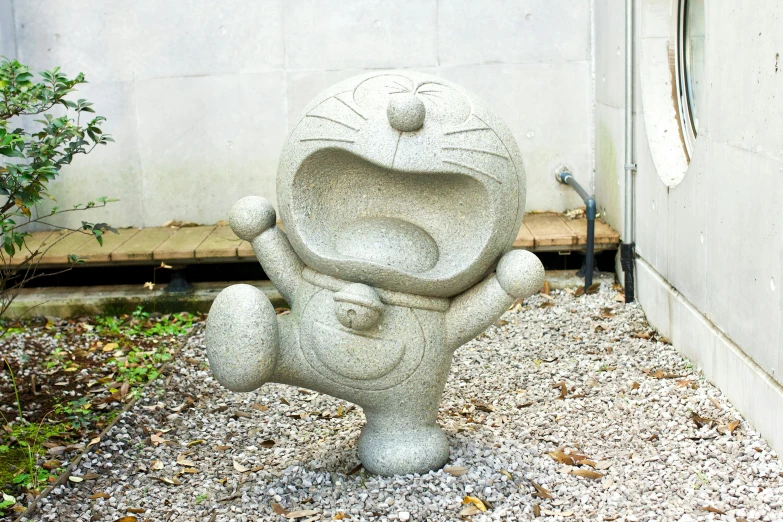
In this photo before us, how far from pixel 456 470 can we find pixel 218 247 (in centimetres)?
300

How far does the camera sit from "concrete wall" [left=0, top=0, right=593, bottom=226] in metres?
6.36

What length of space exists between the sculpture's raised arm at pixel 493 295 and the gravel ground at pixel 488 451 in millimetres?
582

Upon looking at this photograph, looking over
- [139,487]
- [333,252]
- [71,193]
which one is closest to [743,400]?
[333,252]

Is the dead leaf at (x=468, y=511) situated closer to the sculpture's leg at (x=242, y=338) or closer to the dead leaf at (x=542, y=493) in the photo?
the dead leaf at (x=542, y=493)

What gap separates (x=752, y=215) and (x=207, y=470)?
2.53 meters

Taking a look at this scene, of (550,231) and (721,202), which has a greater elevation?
(721,202)

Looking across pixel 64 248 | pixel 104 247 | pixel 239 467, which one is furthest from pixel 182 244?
pixel 239 467

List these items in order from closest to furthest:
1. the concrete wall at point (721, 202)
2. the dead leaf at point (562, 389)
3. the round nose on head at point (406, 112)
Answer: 1. the round nose on head at point (406, 112)
2. the concrete wall at point (721, 202)
3. the dead leaf at point (562, 389)

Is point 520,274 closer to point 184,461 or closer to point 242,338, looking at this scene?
point 242,338

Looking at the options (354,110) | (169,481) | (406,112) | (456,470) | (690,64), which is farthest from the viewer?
(690,64)

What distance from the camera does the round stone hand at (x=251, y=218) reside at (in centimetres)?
329

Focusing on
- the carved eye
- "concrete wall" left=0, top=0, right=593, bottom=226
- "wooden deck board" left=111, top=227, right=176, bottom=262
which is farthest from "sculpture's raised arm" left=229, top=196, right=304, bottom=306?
"concrete wall" left=0, top=0, right=593, bottom=226

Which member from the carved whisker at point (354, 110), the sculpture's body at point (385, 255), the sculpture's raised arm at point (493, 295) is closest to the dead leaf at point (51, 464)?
the sculpture's body at point (385, 255)

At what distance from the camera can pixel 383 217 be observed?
3.23 m
